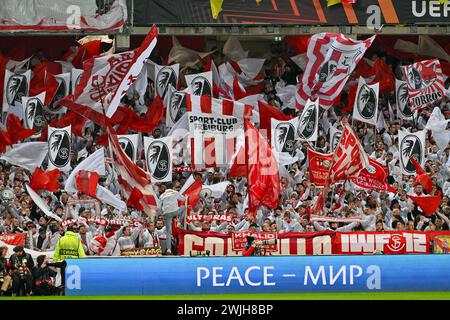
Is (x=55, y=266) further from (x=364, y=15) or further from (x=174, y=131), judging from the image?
(x=364, y=15)

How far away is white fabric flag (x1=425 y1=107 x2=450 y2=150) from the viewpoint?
98.9 ft

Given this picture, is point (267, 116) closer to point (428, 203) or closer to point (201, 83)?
point (201, 83)

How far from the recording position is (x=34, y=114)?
31.3 m

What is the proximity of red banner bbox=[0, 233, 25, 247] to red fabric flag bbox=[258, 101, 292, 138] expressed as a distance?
737cm

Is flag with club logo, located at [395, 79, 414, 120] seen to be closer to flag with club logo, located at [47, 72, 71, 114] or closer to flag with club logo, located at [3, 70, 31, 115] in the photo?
flag with club logo, located at [47, 72, 71, 114]

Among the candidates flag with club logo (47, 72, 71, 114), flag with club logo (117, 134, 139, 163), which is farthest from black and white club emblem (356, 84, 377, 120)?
flag with club logo (47, 72, 71, 114)

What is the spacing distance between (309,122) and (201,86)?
3453 millimetres

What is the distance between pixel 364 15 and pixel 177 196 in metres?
9.53

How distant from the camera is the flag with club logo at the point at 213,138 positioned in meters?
29.3

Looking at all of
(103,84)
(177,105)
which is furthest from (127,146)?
(177,105)

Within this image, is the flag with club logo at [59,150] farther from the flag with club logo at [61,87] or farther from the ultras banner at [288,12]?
the ultras banner at [288,12]

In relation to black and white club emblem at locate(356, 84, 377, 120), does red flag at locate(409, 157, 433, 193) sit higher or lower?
lower

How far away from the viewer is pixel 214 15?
3272 centimetres

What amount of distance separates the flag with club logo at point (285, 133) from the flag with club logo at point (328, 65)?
6.10 ft
